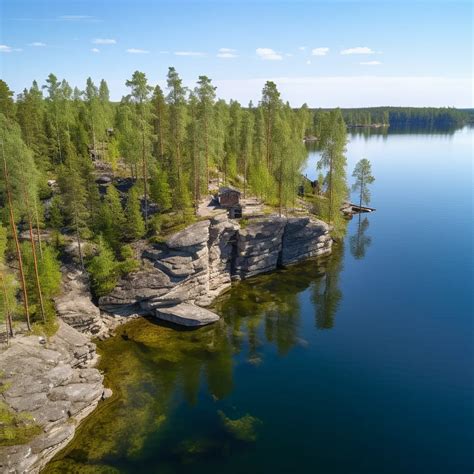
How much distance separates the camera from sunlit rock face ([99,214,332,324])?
162 feet

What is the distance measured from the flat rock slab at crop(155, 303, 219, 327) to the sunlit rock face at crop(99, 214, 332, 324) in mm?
817

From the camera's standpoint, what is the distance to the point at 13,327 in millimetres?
36969

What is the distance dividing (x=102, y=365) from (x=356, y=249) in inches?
2009

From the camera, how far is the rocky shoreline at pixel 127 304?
3064cm

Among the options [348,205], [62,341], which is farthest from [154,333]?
[348,205]

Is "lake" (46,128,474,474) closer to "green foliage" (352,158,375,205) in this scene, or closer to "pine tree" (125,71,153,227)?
"pine tree" (125,71,153,227)

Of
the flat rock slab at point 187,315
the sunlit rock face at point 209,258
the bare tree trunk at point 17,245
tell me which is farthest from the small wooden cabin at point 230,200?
the bare tree trunk at point 17,245

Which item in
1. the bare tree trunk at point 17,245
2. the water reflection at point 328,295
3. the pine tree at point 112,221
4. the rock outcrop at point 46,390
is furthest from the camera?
the pine tree at point 112,221

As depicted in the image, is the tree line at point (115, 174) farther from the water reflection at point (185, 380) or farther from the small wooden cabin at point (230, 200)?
the water reflection at point (185, 380)

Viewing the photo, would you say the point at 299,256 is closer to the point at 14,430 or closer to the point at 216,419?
the point at 216,419

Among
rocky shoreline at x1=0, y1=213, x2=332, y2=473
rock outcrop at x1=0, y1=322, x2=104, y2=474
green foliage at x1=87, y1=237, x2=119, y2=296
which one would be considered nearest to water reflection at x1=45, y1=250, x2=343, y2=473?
rock outcrop at x1=0, y1=322, x2=104, y2=474

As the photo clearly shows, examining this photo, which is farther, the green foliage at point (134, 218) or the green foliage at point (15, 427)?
the green foliage at point (134, 218)

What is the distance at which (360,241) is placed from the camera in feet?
255

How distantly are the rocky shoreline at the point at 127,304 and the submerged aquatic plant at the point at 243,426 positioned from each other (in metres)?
11.7
